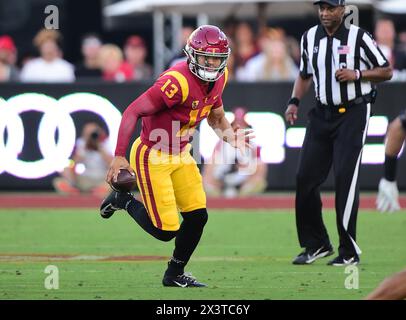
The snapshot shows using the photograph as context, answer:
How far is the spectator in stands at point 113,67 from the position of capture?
16.9m

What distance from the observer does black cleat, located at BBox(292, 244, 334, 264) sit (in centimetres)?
972

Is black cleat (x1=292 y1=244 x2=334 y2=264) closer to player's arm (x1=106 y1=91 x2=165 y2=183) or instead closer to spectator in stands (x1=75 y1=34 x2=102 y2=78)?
player's arm (x1=106 y1=91 x2=165 y2=183)

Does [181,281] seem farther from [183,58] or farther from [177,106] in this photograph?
[183,58]

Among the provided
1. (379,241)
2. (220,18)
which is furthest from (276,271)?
(220,18)

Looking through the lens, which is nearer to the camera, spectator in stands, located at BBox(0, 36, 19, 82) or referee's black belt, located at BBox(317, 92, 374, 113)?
referee's black belt, located at BBox(317, 92, 374, 113)

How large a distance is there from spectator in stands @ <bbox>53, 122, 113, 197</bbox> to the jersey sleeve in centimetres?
705

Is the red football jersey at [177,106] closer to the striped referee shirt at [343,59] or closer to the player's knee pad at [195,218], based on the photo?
the player's knee pad at [195,218]

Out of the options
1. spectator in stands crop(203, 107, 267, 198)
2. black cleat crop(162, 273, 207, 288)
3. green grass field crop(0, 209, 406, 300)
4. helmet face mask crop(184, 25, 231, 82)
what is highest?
helmet face mask crop(184, 25, 231, 82)

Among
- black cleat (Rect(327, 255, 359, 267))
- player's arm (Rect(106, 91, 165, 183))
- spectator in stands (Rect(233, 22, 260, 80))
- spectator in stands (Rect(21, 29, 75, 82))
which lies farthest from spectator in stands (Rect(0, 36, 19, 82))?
player's arm (Rect(106, 91, 165, 183))

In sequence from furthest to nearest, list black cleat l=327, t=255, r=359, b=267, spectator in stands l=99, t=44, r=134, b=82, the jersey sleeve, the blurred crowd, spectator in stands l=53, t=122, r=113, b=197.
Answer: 1. spectator in stands l=99, t=44, r=134, b=82
2. the blurred crowd
3. spectator in stands l=53, t=122, r=113, b=197
4. black cleat l=327, t=255, r=359, b=267
5. the jersey sleeve

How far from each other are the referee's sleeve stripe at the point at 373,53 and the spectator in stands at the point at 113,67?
748 cm

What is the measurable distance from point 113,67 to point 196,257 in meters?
7.18

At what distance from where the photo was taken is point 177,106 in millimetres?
8383

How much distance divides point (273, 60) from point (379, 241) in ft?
18.0
